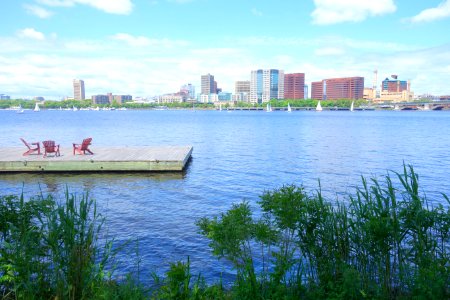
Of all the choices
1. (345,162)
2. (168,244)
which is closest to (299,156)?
(345,162)

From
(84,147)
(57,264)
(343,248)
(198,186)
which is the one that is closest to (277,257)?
(343,248)

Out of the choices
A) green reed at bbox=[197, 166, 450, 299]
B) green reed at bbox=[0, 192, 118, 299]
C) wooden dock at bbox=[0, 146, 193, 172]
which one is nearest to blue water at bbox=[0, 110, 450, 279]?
wooden dock at bbox=[0, 146, 193, 172]

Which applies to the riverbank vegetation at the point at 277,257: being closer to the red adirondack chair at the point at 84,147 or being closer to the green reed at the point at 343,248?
the green reed at the point at 343,248

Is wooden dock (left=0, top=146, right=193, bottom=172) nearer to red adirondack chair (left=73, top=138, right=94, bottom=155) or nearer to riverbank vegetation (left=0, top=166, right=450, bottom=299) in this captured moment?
red adirondack chair (left=73, top=138, right=94, bottom=155)

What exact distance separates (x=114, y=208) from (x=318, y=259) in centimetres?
1117

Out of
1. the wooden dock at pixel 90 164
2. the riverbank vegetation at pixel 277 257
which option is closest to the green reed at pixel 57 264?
the riverbank vegetation at pixel 277 257

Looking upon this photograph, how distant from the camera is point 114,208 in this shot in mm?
15641

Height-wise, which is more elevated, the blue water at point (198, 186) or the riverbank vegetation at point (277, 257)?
the riverbank vegetation at point (277, 257)

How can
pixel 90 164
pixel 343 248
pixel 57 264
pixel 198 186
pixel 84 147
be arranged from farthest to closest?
pixel 84 147 < pixel 90 164 < pixel 198 186 < pixel 343 248 < pixel 57 264

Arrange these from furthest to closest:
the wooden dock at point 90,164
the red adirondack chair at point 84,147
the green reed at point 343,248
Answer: the red adirondack chair at point 84,147
the wooden dock at point 90,164
the green reed at point 343,248

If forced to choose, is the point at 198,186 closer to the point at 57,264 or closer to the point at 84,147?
the point at 84,147

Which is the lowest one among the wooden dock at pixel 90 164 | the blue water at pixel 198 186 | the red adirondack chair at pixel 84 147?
the blue water at pixel 198 186

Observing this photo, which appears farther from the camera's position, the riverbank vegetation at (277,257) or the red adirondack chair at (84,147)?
the red adirondack chair at (84,147)

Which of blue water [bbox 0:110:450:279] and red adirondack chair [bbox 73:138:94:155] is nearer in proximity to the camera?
blue water [bbox 0:110:450:279]
